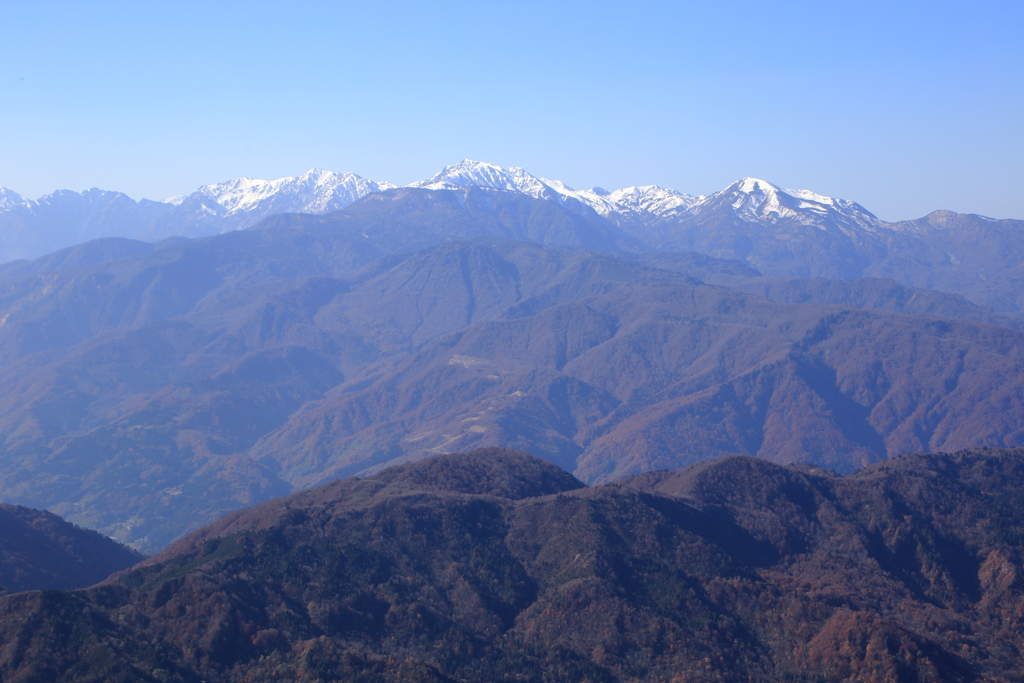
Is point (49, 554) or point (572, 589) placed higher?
point (49, 554)

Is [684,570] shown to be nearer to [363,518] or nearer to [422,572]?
[422,572]

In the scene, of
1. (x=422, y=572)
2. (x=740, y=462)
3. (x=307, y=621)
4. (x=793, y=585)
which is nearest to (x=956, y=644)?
(x=793, y=585)

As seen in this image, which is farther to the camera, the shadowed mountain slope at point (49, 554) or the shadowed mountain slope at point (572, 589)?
the shadowed mountain slope at point (49, 554)

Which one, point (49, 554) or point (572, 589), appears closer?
point (572, 589)

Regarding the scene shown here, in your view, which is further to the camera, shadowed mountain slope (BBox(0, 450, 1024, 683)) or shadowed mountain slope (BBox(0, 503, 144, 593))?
shadowed mountain slope (BBox(0, 503, 144, 593))
